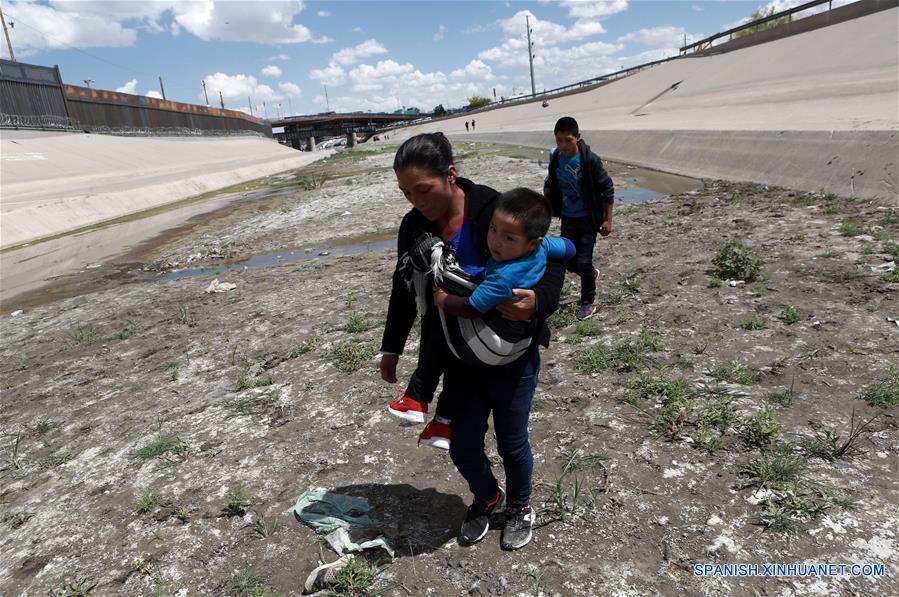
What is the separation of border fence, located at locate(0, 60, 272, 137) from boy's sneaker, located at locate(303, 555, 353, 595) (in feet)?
127

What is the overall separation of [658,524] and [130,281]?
1004 cm

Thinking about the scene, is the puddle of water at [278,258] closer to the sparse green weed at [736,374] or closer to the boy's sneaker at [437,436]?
the sparse green weed at [736,374]

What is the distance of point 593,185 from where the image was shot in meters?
4.69

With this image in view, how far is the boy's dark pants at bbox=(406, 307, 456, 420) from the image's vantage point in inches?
89.4

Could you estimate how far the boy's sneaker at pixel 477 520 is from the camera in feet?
8.77

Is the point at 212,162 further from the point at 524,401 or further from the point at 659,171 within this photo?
the point at 524,401

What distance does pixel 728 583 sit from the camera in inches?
91.1

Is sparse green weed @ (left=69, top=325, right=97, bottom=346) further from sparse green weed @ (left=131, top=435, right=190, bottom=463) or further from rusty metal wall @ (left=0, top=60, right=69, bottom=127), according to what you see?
rusty metal wall @ (left=0, top=60, right=69, bottom=127)

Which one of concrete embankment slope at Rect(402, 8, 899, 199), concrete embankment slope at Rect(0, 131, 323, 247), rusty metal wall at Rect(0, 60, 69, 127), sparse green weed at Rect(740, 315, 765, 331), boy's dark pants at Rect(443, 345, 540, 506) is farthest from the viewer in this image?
rusty metal wall at Rect(0, 60, 69, 127)

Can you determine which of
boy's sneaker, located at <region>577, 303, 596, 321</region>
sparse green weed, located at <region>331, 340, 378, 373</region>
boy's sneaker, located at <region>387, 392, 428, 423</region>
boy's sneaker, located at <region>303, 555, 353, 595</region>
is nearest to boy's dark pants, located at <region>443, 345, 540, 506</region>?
boy's sneaker, located at <region>387, 392, 428, 423</region>

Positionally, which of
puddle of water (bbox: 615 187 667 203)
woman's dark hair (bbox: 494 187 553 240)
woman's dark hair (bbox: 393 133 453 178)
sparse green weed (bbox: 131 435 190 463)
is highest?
woman's dark hair (bbox: 393 133 453 178)

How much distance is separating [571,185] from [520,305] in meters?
3.05

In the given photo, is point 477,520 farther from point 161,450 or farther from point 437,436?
point 161,450

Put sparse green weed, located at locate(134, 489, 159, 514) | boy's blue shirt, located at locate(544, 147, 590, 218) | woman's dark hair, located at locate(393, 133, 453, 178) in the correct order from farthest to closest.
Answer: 1. boy's blue shirt, located at locate(544, 147, 590, 218)
2. sparse green weed, located at locate(134, 489, 159, 514)
3. woman's dark hair, located at locate(393, 133, 453, 178)
